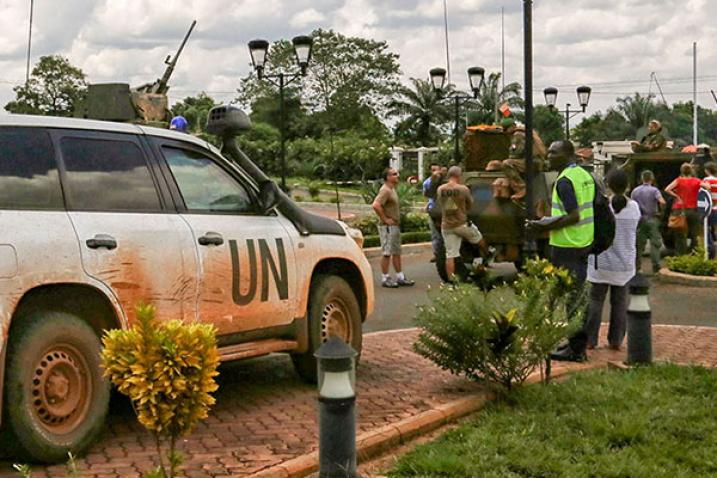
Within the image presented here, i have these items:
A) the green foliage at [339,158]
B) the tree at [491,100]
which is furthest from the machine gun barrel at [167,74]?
the tree at [491,100]

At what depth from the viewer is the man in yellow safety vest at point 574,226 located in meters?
8.58

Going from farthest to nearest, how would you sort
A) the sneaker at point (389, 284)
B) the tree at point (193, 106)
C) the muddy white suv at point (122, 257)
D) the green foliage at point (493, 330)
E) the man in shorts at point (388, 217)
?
the tree at point (193, 106)
the sneaker at point (389, 284)
the man in shorts at point (388, 217)
the green foliage at point (493, 330)
the muddy white suv at point (122, 257)

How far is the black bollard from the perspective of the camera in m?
8.30

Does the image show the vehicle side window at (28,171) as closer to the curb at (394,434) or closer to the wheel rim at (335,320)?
the curb at (394,434)

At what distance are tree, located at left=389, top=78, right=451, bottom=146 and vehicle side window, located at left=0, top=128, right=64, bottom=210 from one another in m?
60.8

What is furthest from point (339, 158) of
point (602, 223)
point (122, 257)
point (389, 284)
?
point (122, 257)

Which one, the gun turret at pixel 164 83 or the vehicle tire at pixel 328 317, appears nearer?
the vehicle tire at pixel 328 317

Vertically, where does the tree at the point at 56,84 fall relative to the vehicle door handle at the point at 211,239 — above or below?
above

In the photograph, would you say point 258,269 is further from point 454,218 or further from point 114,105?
point 454,218

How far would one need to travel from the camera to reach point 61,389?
18.5 feet

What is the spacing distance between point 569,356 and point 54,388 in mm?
4513

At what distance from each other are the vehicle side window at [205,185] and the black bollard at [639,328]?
313 centimetres

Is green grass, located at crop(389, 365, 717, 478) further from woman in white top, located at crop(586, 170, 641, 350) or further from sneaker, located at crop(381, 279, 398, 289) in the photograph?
sneaker, located at crop(381, 279, 398, 289)

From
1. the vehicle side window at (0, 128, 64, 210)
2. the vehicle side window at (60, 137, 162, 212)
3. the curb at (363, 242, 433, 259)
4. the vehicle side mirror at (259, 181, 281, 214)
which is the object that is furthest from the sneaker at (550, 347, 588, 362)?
the curb at (363, 242, 433, 259)
